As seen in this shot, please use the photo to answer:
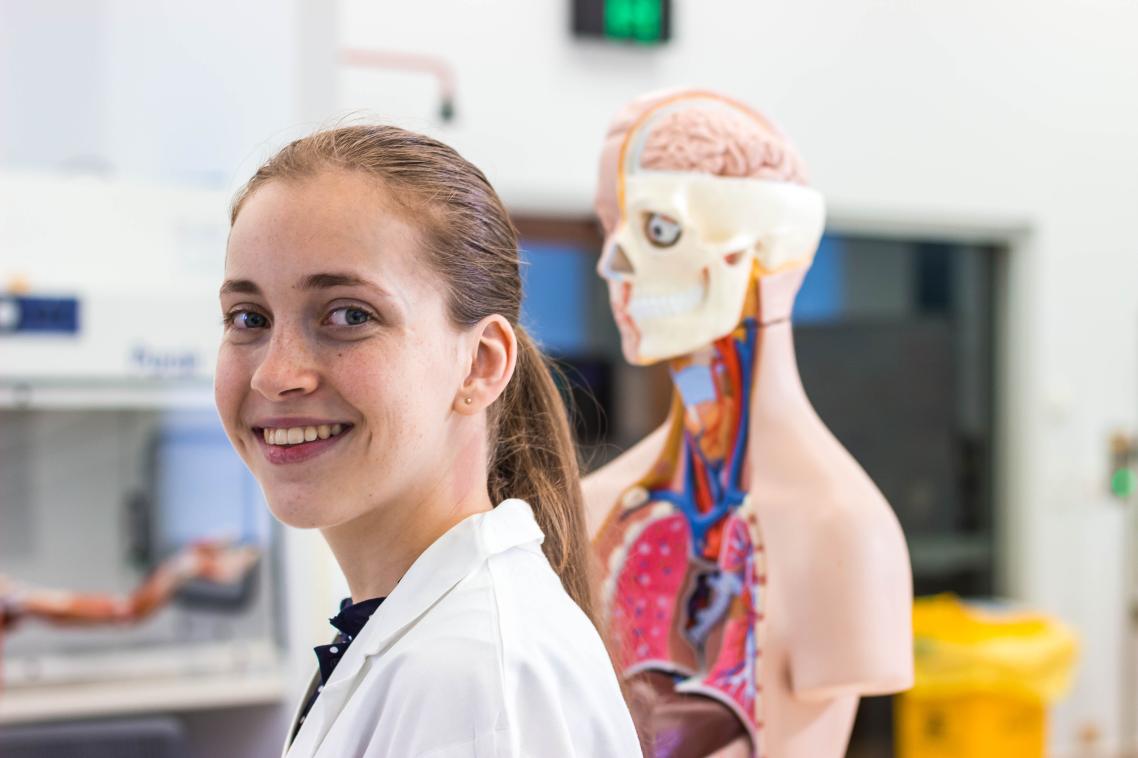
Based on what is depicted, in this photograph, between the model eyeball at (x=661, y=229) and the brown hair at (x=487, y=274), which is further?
the model eyeball at (x=661, y=229)

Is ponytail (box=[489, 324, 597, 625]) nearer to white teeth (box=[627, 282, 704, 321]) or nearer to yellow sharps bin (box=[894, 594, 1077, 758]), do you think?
white teeth (box=[627, 282, 704, 321])

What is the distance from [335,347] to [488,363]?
0.45ft

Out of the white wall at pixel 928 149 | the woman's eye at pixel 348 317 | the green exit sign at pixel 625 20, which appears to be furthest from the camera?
the green exit sign at pixel 625 20

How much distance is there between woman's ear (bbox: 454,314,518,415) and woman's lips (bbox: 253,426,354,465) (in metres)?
0.10

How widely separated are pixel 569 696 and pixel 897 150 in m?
3.26

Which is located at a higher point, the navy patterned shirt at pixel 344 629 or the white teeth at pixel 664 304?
the white teeth at pixel 664 304

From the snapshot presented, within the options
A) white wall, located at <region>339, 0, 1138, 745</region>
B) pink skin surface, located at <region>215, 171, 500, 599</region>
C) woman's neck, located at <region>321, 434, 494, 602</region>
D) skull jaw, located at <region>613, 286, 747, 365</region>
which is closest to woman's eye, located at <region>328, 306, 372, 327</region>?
pink skin surface, located at <region>215, 171, 500, 599</region>

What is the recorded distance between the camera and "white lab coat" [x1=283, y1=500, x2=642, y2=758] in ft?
2.54

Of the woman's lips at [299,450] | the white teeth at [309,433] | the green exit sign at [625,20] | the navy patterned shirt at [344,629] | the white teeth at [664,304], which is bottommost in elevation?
the navy patterned shirt at [344,629]

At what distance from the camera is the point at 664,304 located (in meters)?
1.26

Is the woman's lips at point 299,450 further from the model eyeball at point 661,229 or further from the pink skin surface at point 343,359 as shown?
the model eyeball at point 661,229

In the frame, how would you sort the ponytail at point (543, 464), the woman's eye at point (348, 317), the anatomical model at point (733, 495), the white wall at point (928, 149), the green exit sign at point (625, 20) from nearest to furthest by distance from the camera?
the woman's eye at point (348, 317)
the ponytail at point (543, 464)
the anatomical model at point (733, 495)
the white wall at point (928, 149)
the green exit sign at point (625, 20)

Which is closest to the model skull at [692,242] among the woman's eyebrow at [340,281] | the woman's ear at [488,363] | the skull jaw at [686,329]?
the skull jaw at [686,329]

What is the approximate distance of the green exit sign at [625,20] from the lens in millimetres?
3498
